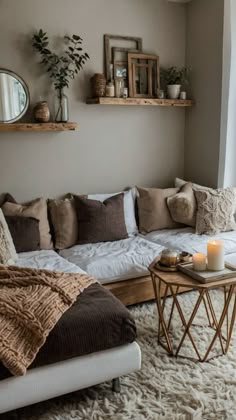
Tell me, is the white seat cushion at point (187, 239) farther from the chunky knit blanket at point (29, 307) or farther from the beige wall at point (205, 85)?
the chunky knit blanket at point (29, 307)

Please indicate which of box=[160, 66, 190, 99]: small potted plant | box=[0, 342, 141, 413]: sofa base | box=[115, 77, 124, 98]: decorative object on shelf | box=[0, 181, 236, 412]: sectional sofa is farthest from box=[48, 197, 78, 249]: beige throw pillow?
box=[160, 66, 190, 99]: small potted plant

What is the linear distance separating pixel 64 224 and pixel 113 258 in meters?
0.59

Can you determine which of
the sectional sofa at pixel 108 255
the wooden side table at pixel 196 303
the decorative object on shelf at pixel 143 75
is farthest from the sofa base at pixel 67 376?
the decorative object on shelf at pixel 143 75

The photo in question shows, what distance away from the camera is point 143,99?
3791 mm

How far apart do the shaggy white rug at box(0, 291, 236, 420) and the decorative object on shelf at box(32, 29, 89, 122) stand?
2.11 meters

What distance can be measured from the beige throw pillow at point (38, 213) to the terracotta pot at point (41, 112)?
2.25 ft

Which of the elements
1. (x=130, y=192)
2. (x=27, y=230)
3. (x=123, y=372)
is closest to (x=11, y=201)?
(x=27, y=230)

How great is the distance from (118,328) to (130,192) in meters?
1.90

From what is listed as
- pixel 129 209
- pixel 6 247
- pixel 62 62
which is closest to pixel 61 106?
pixel 62 62

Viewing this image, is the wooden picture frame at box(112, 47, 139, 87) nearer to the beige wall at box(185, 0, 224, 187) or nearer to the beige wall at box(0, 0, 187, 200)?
the beige wall at box(0, 0, 187, 200)

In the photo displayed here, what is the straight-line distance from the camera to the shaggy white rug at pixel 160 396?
205 centimetres

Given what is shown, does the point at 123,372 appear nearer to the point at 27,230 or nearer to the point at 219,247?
the point at 219,247

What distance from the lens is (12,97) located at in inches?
131

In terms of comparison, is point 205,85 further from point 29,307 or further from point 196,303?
point 29,307
